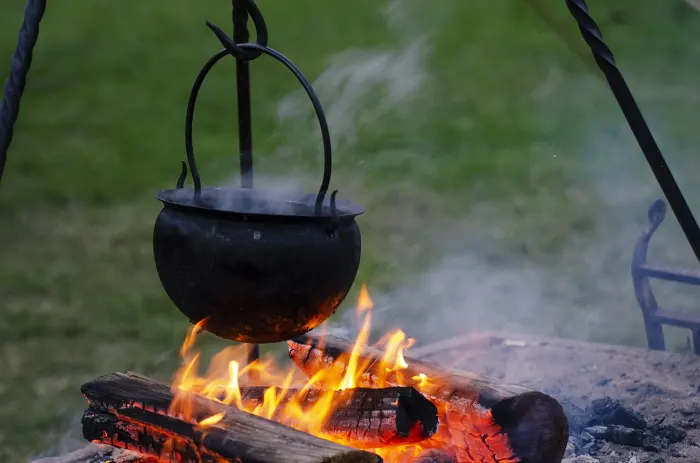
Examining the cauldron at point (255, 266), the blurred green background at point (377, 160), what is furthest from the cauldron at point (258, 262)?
the blurred green background at point (377, 160)

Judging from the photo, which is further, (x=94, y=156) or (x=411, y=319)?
Result: (x=94, y=156)

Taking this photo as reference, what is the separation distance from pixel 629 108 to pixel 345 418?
1181 millimetres

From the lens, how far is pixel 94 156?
26.5ft

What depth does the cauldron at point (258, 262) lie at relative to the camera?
2004 millimetres

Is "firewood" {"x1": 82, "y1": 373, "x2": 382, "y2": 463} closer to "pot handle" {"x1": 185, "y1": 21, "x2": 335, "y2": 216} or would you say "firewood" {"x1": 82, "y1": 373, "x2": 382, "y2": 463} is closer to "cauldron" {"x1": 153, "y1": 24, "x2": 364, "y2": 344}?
"cauldron" {"x1": 153, "y1": 24, "x2": 364, "y2": 344}

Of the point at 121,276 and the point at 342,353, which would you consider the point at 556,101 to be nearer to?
the point at 121,276

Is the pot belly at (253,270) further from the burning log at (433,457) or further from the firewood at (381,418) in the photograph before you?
the burning log at (433,457)

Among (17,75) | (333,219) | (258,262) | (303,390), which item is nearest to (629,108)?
(333,219)

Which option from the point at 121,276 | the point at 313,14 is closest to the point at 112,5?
the point at 313,14

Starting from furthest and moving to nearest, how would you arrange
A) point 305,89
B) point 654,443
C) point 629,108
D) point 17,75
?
point 654,443
point 629,108
point 305,89
point 17,75

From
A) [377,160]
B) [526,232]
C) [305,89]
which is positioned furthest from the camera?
[377,160]

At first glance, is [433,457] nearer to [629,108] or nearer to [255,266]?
[255,266]

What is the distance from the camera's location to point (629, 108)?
222 cm

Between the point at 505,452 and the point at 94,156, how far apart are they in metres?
6.51
